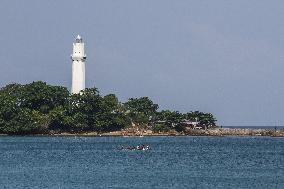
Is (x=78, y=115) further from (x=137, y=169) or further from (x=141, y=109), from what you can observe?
(x=137, y=169)

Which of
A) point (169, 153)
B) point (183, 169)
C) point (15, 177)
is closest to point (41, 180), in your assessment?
point (15, 177)

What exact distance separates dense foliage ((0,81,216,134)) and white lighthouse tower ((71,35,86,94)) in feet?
7.99

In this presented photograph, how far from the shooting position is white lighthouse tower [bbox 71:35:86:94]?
151688 mm

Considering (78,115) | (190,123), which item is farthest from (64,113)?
(190,123)

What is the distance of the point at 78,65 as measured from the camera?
497 ft

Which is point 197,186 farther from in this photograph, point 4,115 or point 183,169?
point 4,115

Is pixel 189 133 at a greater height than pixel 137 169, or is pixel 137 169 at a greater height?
pixel 189 133

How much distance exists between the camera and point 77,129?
507 feet

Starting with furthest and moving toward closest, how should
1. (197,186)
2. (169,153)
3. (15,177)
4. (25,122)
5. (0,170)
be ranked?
(25,122) → (169,153) → (0,170) → (15,177) → (197,186)

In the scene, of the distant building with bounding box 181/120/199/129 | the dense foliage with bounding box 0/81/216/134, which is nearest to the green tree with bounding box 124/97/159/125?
the dense foliage with bounding box 0/81/216/134

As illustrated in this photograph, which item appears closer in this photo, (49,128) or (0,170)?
(0,170)

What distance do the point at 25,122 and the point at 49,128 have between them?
26.6ft

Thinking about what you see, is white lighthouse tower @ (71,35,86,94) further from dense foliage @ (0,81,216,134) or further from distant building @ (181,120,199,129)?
distant building @ (181,120,199,129)

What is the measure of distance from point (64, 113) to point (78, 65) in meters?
8.33
